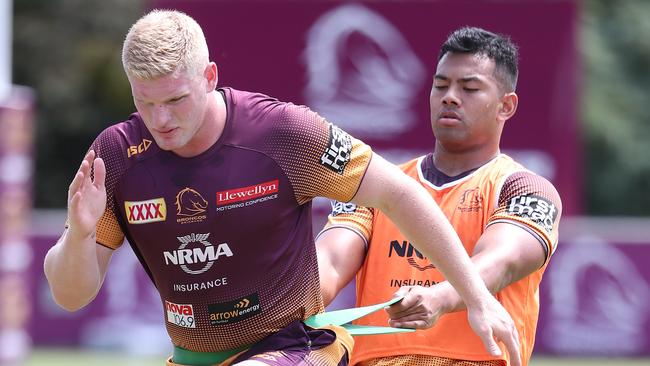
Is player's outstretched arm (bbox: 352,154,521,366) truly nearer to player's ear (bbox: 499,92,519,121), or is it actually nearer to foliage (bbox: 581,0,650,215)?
player's ear (bbox: 499,92,519,121)

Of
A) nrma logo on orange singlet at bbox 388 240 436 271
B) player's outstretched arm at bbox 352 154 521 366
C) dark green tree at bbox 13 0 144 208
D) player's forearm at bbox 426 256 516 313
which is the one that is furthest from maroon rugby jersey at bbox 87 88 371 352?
dark green tree at bbox 13 0 144 208

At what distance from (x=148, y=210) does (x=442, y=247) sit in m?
1.02

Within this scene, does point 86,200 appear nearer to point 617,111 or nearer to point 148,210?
point 148,210

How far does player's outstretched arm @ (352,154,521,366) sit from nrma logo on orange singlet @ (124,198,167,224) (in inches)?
27.8

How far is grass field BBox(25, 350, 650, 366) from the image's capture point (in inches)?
543

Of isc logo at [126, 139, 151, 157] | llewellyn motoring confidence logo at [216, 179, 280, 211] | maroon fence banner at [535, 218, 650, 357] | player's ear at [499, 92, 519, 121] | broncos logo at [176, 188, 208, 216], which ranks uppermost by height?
player's ear at [499, 92, 519, 121]

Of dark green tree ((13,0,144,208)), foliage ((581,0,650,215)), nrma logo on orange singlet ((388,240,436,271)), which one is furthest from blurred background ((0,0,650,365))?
dark green tree ((13,0,144,208))

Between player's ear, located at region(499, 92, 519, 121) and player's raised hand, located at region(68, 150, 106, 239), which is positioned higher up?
player's ear, located at region(499, 92, 519, 121)

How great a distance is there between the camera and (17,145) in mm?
11125

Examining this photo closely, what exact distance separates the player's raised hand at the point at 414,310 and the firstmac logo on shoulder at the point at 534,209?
616 mm

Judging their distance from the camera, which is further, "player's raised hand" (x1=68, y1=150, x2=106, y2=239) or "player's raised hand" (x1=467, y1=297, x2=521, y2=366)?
"player's raised hand" (x1=467, y1=297, x2=521, y2=366)

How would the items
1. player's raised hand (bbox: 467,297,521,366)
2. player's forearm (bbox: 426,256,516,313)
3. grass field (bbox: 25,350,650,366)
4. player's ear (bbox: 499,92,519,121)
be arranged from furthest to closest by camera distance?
grass field (bbox: 25,350,650,366), player's ear (bbox: 499,92,519,121), player's forearm (bbox: 426,256,516,313), player's raised hand (bbox: 467,297,521,366)

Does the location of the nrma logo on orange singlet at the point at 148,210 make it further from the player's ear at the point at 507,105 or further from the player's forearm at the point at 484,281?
the player's ear at the point at 507,105

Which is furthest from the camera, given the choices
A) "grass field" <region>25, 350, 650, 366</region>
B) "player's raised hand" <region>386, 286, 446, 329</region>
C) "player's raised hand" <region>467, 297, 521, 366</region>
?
"grass field" <region>25, 350, 650, 366</region>
